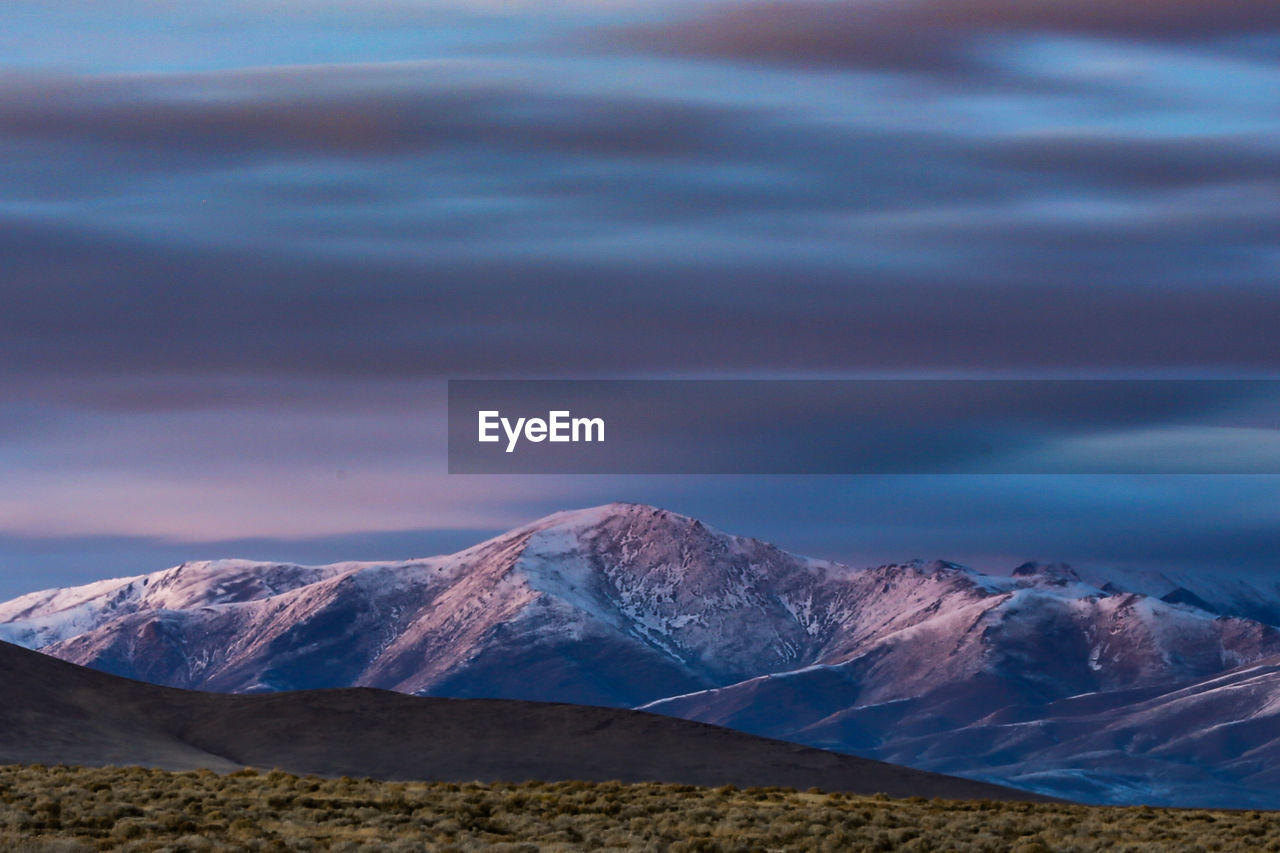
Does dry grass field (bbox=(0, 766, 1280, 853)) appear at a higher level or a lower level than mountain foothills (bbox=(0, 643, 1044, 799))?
higher

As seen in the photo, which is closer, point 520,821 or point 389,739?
point 520,821

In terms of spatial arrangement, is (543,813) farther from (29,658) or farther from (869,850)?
(29,658)

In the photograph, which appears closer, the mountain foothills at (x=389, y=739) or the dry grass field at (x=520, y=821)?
the dry grass field at (x=520, y=821)

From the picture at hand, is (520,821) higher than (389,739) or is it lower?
higher

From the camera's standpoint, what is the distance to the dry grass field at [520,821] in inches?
2168

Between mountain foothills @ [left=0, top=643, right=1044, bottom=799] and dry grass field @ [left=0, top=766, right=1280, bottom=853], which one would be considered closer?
dry grass field @ [left=0, top=766, right=1280, bottom=853]

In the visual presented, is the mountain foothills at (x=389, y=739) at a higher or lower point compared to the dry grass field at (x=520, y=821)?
lower

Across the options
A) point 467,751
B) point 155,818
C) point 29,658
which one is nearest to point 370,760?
point 467,751

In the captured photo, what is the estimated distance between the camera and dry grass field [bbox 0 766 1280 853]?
55062 mm

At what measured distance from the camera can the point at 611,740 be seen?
15912cm

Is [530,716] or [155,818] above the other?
[155,818]

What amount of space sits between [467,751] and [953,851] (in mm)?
98427

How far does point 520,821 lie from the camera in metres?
63.9

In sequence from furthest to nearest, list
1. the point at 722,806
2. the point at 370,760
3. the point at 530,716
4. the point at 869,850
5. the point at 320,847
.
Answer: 1. the point at 530,716
2. the point at 370,760
3. the point at 722,806
4. the point at 869,850
5. the point at 320,847
